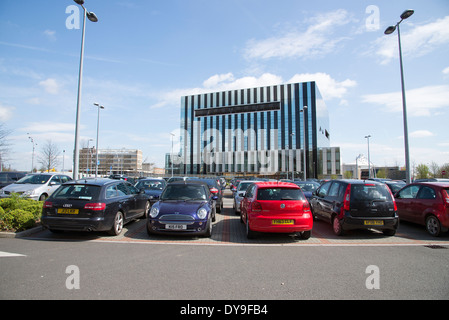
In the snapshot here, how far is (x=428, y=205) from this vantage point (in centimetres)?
805

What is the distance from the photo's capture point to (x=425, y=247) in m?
6.59

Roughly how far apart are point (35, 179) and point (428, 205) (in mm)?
17470

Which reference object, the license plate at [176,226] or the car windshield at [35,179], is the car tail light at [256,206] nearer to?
the license plate at [176,226]

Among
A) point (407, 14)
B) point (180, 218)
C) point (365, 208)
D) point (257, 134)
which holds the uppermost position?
point (257, 134)

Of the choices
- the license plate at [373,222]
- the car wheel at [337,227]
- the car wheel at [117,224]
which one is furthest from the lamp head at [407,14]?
the car wheel at [117,224]

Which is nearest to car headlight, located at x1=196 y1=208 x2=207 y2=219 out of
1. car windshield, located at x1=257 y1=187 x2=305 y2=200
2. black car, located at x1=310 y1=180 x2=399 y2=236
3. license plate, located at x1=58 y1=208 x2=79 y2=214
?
car windshield, located at x1=257 y1=187 x2=305 y2=200

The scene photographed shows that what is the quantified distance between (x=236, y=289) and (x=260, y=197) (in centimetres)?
354

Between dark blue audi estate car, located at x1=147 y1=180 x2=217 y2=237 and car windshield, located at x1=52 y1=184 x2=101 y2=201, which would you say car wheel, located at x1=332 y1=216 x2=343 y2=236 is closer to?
dark blue audi estate car, located at x1=147 y1=180 x2=217 y2=237

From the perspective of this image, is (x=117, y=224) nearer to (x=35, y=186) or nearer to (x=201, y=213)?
(x=201, y=213)

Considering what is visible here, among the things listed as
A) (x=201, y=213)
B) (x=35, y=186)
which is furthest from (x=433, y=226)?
(x=35, y=186)

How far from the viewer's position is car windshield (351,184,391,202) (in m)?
7.54

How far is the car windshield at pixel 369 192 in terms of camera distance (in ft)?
24.7
